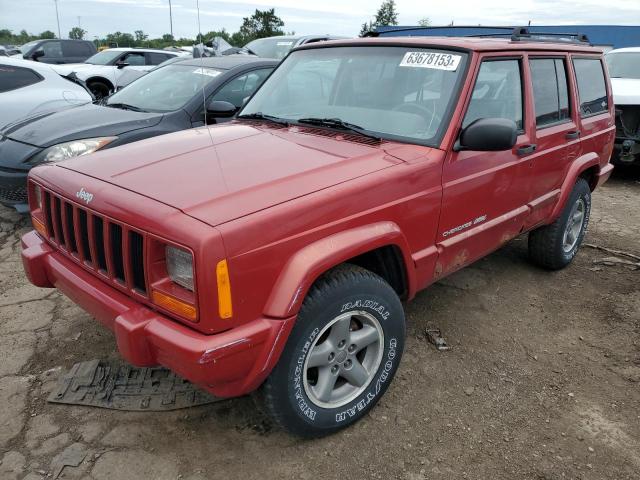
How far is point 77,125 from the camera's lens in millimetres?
4859

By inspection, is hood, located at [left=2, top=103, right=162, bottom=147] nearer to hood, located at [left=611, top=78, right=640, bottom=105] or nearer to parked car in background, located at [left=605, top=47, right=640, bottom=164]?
hood, located at [left=611, top=78, right=640, bottom=105]

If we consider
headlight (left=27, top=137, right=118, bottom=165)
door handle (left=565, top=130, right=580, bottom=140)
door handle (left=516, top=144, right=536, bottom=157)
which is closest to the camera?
door handle (left=516, top=144, right=536, bottom=157)

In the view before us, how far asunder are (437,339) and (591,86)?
2.55 meters

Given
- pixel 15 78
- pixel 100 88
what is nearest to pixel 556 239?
pixel 15 78

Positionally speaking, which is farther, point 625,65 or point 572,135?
point 625,65

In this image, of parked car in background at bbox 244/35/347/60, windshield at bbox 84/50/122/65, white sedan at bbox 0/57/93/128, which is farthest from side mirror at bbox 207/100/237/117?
windshield at bbox 84/50/122/65

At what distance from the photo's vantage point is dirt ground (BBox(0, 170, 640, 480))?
2.34 metres

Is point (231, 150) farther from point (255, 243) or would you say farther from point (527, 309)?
point (527, 309)

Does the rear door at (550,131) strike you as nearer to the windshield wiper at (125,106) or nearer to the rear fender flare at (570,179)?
the rear fender flare at (570,179)

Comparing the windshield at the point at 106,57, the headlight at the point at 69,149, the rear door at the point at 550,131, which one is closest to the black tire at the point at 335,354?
the rear door at the point at 550,131

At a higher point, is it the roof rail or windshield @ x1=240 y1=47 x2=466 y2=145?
the roof rail

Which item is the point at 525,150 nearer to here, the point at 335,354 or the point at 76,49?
the point at 335,354

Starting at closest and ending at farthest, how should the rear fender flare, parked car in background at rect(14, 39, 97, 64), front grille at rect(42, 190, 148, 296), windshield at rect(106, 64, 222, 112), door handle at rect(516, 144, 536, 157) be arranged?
1. front grille at rect(42, 190, 148, 296)
2. door handle at rect(516, 144, 536, 157)
3. the rear fender flare
4. windshield at rect(106, 64, 222, 112)
5. parked car in background at rect(14, 39, 97, 64)

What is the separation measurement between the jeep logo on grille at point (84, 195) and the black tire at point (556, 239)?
11.2ft
